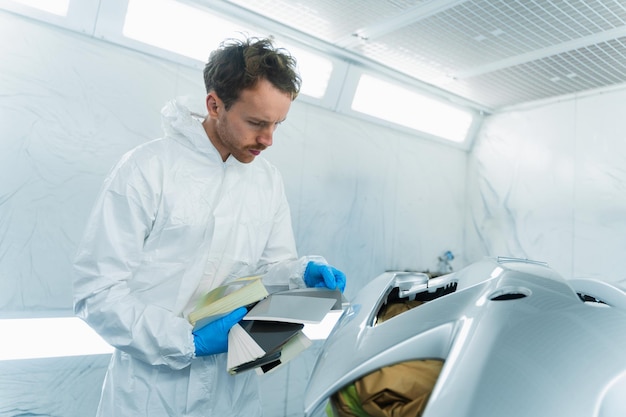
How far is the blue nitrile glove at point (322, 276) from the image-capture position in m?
1.41

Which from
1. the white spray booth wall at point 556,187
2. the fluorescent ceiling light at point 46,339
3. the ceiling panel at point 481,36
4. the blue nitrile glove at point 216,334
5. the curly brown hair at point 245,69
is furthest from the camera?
the white spray booth wall at point 556,187

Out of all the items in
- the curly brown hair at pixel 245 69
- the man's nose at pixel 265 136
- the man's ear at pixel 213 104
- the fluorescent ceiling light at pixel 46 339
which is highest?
the curly brown hair at pixel 245 69

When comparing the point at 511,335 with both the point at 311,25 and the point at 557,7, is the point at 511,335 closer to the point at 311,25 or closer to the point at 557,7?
the point at 557,7

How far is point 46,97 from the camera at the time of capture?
1.89 m

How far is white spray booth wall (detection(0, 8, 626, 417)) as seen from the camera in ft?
6.01

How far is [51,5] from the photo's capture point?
1.89 metres

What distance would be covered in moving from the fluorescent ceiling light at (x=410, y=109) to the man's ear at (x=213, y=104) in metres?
1.55

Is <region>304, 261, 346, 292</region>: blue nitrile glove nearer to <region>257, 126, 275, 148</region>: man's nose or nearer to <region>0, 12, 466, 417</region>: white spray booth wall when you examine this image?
<region>257, 126, 275, 148</region>: man's nose

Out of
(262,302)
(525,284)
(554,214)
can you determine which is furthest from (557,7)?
(262,302)

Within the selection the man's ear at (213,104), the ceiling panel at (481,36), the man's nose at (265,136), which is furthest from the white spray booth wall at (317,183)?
the man's nose at (265,136)

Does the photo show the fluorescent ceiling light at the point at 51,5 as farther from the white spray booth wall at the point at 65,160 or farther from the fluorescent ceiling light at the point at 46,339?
the fluorescent ceiling light at the point at 46,339

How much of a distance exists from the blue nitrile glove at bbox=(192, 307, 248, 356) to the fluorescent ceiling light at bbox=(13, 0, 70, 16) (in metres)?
1.52

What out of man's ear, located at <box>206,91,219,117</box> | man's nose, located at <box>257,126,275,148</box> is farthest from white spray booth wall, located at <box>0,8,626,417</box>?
man's nose, located at <box>257,126,275,148</box>

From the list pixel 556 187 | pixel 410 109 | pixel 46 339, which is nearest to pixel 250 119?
pixel 46 339
